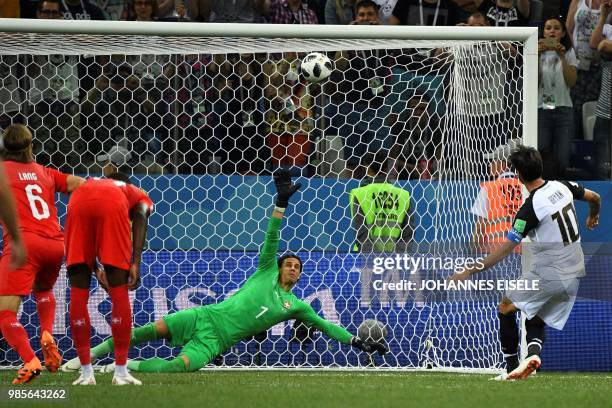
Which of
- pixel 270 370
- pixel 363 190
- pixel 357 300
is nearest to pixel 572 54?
pixel 363 190

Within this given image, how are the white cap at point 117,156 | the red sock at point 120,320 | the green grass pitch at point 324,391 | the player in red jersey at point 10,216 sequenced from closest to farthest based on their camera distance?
the player in red jersey at point 10,216 < the green grass pitch at point 324,391 < the red sock at point 120,320 < the white cap at point 117,156

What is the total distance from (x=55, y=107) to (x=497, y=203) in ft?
14.5

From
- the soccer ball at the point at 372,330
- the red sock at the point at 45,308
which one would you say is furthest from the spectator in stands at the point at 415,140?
the red sock at the point at 45,308

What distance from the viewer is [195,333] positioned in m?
9.57

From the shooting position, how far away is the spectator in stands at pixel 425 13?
14328mm

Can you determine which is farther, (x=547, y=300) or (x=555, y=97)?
(x=555, y=97)

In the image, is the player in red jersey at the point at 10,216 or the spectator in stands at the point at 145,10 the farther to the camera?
the spectator in stands at the point at 145,10

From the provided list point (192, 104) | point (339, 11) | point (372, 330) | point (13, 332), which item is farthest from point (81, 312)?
point (339, 11)

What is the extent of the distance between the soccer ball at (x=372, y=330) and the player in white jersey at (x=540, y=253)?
178cm

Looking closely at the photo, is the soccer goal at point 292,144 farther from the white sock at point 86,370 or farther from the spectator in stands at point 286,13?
the white sock at point 86,370

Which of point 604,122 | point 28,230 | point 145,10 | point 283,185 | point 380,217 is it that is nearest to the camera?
point 28,230

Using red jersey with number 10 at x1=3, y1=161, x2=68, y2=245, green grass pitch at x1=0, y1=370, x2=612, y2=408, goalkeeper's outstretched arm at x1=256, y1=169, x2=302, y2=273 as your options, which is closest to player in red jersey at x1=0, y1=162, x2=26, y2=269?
green grass pitch at x1=0, y1=370, x2=612, y2=408

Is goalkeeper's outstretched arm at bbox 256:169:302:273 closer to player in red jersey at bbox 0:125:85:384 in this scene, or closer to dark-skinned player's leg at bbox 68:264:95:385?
player in red jersey at bbox 0:125:85:384

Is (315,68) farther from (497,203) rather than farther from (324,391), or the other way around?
(324,391)
